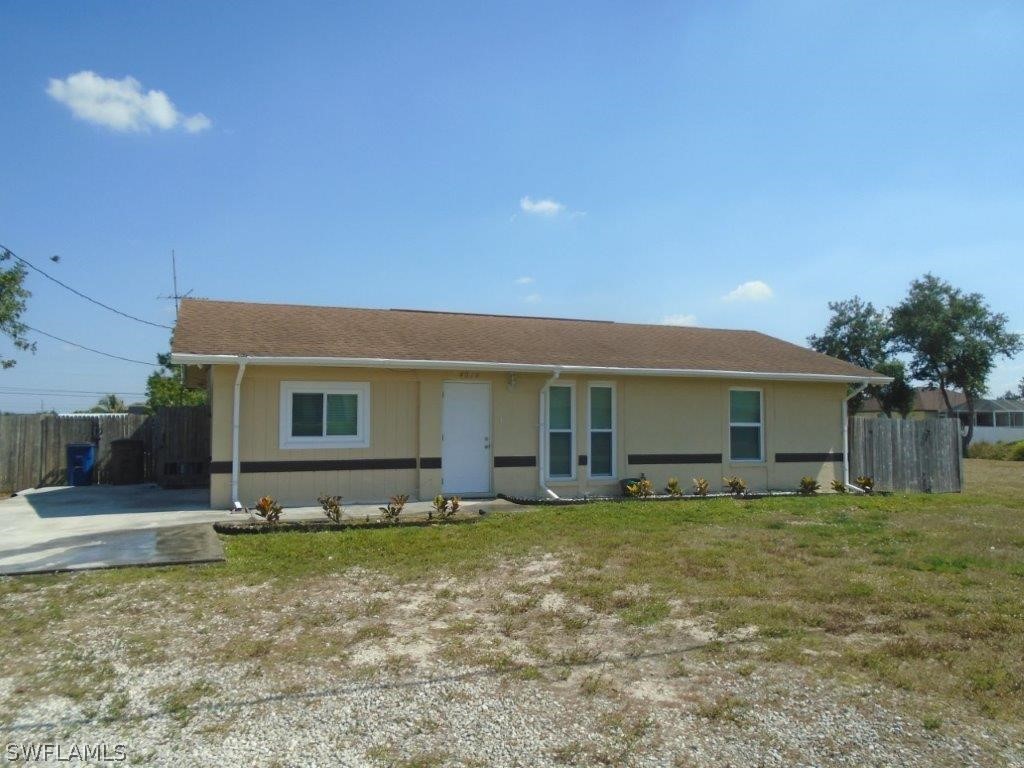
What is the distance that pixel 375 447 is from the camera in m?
12.5

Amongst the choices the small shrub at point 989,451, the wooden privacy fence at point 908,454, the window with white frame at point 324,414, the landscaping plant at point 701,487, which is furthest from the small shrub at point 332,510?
the small shrub at point 989,451

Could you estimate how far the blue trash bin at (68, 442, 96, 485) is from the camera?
15.7 m

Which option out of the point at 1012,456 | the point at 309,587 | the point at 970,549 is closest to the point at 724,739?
the point at 309,587

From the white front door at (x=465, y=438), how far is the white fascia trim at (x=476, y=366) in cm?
66

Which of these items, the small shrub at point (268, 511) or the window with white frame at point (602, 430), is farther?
the window with white frame at point (602, 430)

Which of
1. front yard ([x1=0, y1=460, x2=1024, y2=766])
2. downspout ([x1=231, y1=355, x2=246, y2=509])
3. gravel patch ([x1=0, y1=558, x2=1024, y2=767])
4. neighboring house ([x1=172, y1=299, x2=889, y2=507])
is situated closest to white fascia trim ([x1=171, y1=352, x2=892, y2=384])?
neighboring house ([x1=172, y1=299, x2=889, y2=507])

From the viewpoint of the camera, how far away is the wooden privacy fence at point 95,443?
15258 millimetres

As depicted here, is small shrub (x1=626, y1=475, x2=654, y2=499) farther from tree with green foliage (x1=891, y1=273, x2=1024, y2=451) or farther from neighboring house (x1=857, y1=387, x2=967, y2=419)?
neighboring house (x1=857, y1=387, x2=967, y2=419)

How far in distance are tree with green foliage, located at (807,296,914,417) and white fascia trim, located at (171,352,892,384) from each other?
3336cm

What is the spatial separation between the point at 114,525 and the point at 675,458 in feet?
32.5

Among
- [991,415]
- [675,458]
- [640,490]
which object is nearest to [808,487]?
[675,458]

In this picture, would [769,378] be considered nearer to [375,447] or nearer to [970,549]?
[970,549]

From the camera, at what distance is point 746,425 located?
15492 millimetres

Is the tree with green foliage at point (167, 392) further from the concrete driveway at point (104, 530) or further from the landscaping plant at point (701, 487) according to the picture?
the landscaping plant at point (701, 487)
